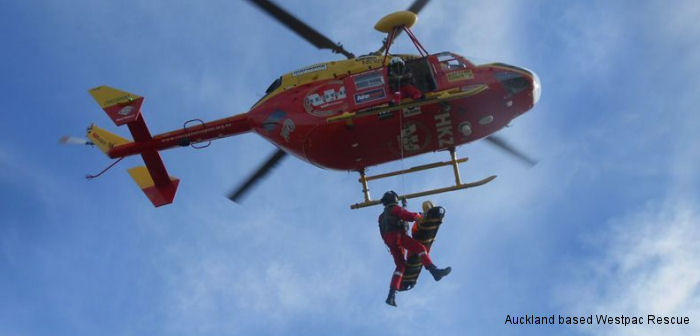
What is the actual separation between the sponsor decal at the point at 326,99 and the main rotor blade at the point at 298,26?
0.98m

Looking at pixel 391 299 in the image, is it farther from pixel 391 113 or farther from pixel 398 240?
pixel 391 113

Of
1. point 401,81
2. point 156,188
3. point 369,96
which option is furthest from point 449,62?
point 156,188

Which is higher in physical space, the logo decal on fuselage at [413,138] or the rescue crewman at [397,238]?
the logo decal on fuselage at [413,138]

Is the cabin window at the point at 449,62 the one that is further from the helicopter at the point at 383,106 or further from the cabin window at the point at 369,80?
the cabin window at the point at 369,80

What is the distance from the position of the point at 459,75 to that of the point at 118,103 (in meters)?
8.13

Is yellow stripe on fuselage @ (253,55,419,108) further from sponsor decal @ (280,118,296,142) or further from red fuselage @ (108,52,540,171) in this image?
sponsor decal @ (280,118,296,142)

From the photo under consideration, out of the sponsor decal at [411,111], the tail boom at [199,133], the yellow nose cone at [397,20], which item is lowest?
the sponsor decal at [411,111]

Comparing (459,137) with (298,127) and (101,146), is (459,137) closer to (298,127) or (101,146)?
(298,127)

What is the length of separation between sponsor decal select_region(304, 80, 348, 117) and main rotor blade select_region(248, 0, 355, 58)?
3.23 feet

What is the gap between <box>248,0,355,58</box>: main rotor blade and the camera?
15375 millimetres

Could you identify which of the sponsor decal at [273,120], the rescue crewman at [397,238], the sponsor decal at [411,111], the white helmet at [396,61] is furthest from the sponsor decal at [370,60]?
the rescue crewman at [397,238]

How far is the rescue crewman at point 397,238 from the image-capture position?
47.9 feet

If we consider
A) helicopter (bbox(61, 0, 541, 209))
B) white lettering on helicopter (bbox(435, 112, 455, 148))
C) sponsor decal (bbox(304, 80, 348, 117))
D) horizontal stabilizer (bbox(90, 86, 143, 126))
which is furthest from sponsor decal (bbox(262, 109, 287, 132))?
white lettering on helicopter (bbox(435, 112, 455, 148))

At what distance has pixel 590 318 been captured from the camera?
15.3 meters
